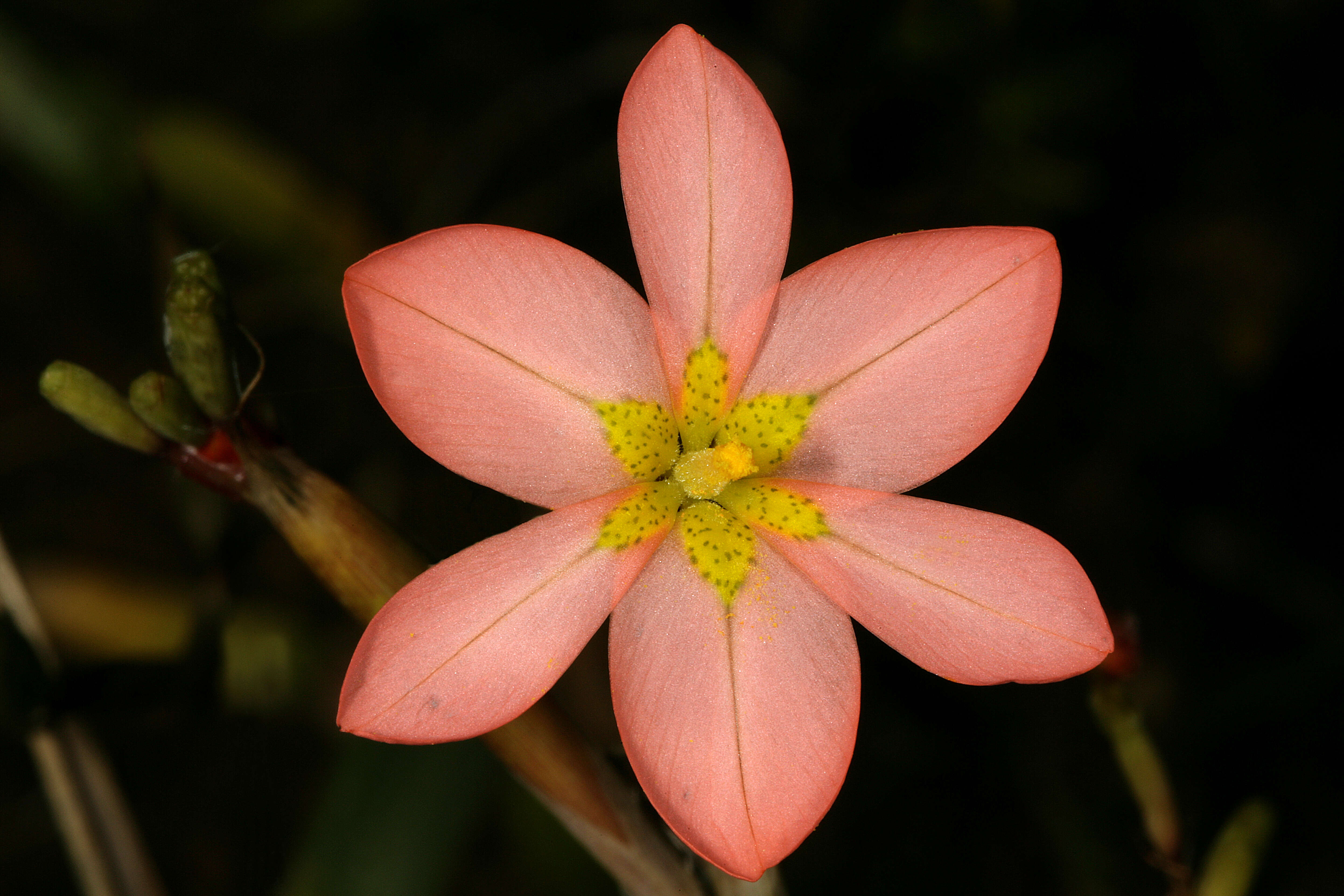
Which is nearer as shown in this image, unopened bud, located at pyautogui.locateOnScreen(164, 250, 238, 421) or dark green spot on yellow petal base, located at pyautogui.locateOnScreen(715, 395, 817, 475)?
unopened bud, located at pyautogui.locateOnScreen(164, 250, 238, 421)

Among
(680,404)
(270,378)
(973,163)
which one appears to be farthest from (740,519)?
(270,378)

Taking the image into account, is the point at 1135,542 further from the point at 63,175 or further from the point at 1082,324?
the point at 63,175

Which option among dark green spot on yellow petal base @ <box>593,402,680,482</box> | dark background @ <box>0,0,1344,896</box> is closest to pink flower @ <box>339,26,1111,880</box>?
dark green spot on yellow petal base @ <box>593,402,680,482</box>

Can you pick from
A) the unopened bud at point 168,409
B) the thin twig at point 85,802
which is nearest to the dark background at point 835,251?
the thin twig at point 85,802

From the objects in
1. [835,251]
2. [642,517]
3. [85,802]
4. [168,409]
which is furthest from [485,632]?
[835,251]

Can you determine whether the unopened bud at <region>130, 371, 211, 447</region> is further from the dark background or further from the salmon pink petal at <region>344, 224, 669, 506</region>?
the dark background

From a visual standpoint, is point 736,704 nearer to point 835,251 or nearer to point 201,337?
point 201,337

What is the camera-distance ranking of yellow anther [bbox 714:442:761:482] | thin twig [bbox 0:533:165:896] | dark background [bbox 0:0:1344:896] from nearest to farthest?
yellow anther [bbox 714:442:761:482], thin twig [bbox 0:533:165:896], dark background [bbox 0:0:1344:896]
